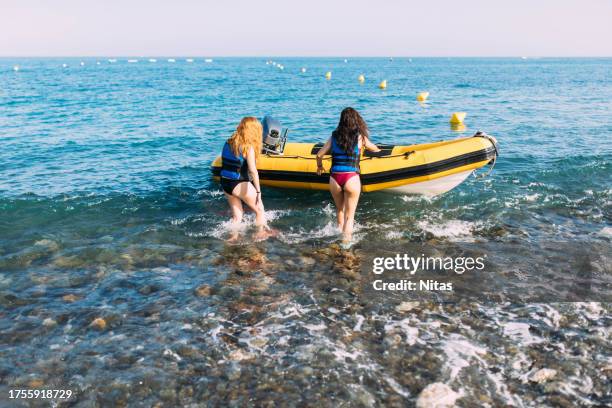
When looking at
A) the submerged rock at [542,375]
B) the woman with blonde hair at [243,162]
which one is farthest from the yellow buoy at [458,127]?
the submerged rock at [542,375]

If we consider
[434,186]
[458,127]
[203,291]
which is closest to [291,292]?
[203,291]

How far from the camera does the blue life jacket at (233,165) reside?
23.0ft

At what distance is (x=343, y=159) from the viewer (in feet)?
22.4

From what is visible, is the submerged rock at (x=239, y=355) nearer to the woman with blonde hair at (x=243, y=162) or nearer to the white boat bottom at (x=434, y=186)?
the woman with blonde hair at (x=243, y=162)

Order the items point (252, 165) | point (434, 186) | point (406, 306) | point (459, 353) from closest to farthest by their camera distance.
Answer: point (459, 353) → point (406, 306) → point (252, 165) → point (434, 186)

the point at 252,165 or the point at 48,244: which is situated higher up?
the point at 252,165

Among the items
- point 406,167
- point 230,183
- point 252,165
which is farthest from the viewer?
point 406,167

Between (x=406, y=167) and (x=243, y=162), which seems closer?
(x=243, y=162)

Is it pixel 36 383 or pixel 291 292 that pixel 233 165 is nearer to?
pixel 291 292

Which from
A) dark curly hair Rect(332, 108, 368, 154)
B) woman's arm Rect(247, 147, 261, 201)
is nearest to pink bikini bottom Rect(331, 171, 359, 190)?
dark curly hair Rect(332, 108, 368, 154)

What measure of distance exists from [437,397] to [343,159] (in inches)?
145

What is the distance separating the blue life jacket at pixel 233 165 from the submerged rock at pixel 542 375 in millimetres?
4603

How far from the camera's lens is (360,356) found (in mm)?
4602

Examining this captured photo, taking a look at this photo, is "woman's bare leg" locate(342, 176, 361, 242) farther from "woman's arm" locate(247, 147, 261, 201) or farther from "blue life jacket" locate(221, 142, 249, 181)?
"blue life jacket" locate(221, 142, 249, 181)
